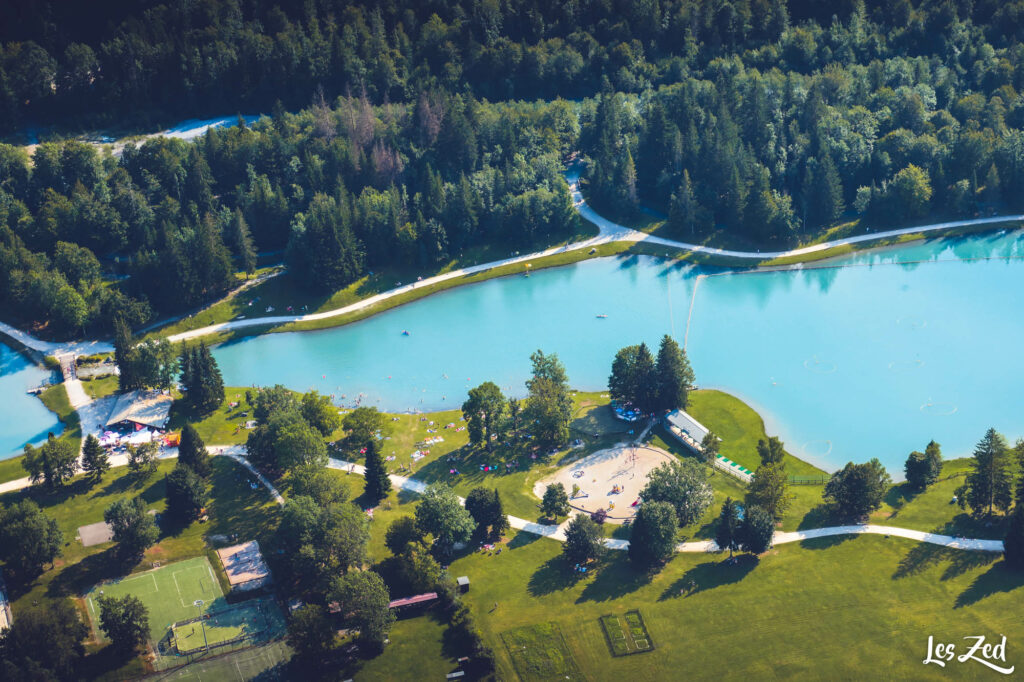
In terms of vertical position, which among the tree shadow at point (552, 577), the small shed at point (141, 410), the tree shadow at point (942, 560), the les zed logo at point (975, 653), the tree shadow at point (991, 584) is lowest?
the les zed logo at point (975, 653)

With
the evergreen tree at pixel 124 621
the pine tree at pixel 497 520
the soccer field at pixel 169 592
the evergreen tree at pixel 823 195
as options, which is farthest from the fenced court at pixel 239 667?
the evergreen tree at pixel 823 195

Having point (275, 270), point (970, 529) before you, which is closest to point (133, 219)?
point (275, 270)

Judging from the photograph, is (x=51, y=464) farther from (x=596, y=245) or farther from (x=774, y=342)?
(x=774, y=342)

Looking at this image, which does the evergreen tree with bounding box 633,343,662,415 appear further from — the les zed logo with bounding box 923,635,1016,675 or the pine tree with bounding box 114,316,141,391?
the pine tree with bounding box 114,316,141,391

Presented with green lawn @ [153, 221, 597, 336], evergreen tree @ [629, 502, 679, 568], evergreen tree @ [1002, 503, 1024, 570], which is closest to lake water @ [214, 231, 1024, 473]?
green lawn @ [153, 221, 597, 336]

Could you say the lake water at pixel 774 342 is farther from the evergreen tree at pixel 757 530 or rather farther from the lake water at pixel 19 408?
the lake water at pixel 19 408
